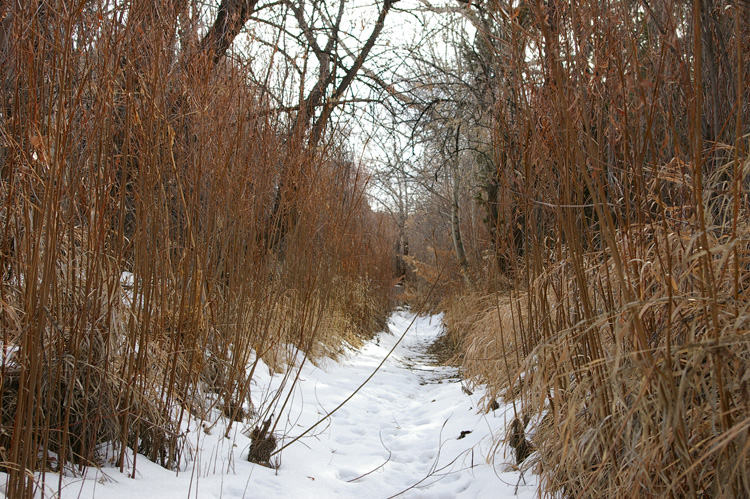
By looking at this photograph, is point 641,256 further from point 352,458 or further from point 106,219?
point 352,458

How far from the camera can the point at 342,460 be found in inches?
103

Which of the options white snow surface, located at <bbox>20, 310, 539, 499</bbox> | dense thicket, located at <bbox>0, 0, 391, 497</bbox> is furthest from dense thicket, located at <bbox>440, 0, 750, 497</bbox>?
dense thicket, located at <bbox>0, 0, 391, 497</bbox>

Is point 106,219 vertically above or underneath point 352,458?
above

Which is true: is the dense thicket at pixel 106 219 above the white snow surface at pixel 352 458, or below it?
above

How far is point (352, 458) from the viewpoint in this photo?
2.66 meters

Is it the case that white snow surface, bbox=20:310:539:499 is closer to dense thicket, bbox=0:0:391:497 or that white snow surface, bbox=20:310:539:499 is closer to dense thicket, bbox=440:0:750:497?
dense thicket, bbox=0:0:391:497

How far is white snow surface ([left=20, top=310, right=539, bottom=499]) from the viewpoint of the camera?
5.91ft

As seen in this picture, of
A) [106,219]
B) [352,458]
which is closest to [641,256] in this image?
[106,219]

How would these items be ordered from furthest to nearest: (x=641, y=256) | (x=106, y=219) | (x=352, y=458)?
(x=352, y=458) → (x=106, y=219) → (x=641, y=256)

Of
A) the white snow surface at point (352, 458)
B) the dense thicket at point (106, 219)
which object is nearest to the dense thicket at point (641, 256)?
the white snow surface at point (352, 458)

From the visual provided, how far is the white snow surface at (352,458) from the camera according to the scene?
1802 mm

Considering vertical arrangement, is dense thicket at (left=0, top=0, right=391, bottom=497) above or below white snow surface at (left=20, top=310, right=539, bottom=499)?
above

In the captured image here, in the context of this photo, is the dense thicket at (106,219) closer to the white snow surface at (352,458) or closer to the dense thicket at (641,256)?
the white snow surface at (352,458)

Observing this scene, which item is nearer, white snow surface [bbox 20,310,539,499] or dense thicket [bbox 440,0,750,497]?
dense thicket [bbox 440,0,750,497]
